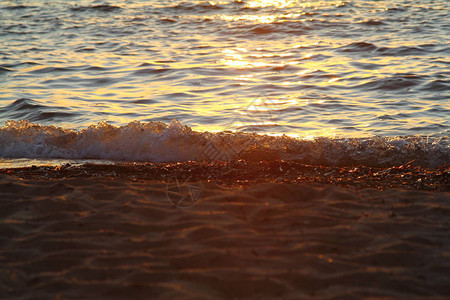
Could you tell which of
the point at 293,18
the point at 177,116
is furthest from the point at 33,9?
the point at 177,116

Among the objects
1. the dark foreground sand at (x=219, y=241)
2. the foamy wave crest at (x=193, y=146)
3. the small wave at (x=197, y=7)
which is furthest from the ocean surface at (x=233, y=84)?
the dark foreground sand at (x=219, y=241)

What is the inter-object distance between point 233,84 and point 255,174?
476cm

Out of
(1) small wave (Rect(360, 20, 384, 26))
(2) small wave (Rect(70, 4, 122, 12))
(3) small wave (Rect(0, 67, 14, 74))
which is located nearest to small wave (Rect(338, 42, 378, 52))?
(1) small wave (Rect(360, 20, 384, 26))

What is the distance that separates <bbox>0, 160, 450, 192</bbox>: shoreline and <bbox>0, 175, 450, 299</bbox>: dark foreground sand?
0.51 meters

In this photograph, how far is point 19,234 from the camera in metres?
3.98

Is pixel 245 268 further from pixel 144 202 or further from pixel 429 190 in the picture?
pixel 429 190

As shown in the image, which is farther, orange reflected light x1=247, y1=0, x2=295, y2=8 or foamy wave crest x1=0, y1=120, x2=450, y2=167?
orange reflected light x1=247, y1=0, x2=295, y2=8

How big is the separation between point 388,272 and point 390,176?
2.28 m

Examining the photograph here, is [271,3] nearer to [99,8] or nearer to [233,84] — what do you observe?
[99,8]

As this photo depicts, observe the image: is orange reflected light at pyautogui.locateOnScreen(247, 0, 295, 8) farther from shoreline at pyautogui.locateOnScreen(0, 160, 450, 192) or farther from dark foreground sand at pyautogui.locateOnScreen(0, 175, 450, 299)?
dark foreground sand at pyautogui.locateOnScreen(0, 175, 450, 299)

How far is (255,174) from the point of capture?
5727mm

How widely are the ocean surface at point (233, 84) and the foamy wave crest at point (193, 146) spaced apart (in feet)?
0.06

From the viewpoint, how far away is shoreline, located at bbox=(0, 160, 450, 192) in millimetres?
5262

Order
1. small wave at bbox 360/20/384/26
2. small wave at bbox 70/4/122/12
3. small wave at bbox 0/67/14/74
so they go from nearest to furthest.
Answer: small wave at bbox 0/67/14/74 → small wave at bbox 360/20/384/26 → small wave at bbox 70/4/122/12
